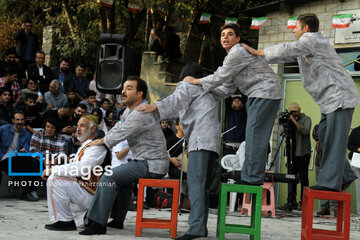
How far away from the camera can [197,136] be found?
5.10m

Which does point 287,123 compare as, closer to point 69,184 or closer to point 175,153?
point 175,153

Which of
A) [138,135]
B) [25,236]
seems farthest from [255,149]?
[25,236]

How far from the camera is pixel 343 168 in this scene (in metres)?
4.54

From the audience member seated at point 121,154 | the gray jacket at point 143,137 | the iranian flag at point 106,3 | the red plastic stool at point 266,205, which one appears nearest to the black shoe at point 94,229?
the gray jacket at point 143,137

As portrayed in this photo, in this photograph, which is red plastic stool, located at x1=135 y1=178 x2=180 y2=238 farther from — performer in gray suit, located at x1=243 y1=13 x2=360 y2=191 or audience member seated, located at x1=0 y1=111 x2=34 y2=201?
audience member seated, located at x1=0 y1=111 x2=34 y2=201

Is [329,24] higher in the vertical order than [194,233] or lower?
higher

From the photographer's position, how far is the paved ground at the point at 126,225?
4.95 metres

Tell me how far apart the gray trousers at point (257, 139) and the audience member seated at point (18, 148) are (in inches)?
177

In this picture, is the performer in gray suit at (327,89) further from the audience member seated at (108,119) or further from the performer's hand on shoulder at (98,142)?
the audience member seated at (108,119)

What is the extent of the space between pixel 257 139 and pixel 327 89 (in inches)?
30.1

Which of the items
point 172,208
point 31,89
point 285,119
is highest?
point 31,89

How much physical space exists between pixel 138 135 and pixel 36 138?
3.58 meters

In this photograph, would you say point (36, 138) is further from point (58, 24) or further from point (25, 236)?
point (58, 24)

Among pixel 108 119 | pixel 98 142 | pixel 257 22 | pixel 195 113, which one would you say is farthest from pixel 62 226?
pixel 257 22
